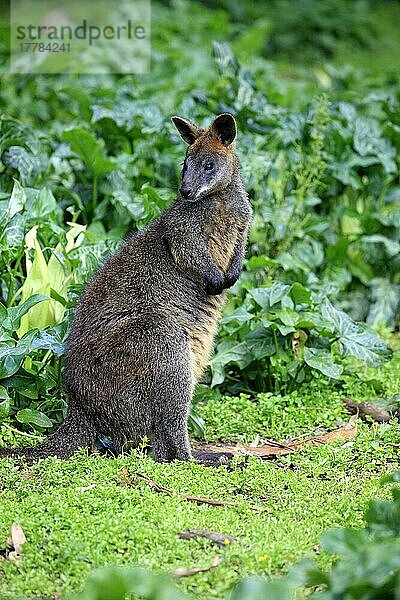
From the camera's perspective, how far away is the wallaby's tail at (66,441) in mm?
5715

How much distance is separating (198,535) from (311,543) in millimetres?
528

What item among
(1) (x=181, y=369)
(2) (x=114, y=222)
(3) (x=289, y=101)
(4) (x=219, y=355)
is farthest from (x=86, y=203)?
(3) (x=289, y=101)

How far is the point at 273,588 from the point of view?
3594 millimetres

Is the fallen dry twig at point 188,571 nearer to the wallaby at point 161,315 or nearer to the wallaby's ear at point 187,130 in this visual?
the wallaby at point 161,315

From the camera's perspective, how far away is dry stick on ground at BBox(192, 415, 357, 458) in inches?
241

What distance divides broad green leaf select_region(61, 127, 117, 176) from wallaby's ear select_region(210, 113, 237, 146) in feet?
6.31

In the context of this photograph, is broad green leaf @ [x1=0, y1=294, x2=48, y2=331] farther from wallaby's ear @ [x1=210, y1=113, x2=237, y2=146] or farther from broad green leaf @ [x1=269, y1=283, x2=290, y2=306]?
broad green leaf @ [x1=269, y1=283, x2=290, y2=306]

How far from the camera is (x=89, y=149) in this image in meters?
8.21

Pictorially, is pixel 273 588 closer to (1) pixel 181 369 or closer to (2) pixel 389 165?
(1) pixel 181 369

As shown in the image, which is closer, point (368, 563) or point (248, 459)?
point (368, 563)

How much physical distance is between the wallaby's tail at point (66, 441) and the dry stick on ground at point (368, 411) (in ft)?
6.54

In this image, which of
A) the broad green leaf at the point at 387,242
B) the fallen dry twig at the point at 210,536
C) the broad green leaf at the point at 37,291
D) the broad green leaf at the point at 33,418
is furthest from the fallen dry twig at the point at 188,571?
the broad green leaf at the point at 387,242

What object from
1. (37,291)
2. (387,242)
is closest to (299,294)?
(37,291)

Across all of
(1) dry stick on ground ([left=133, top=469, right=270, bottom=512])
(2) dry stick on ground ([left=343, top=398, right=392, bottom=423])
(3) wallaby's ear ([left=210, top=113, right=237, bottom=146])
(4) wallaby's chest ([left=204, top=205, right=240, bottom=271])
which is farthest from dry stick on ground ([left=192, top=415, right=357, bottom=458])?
(3) wallaby's ear ([left=210, top=113, right=237, bottom=146])
